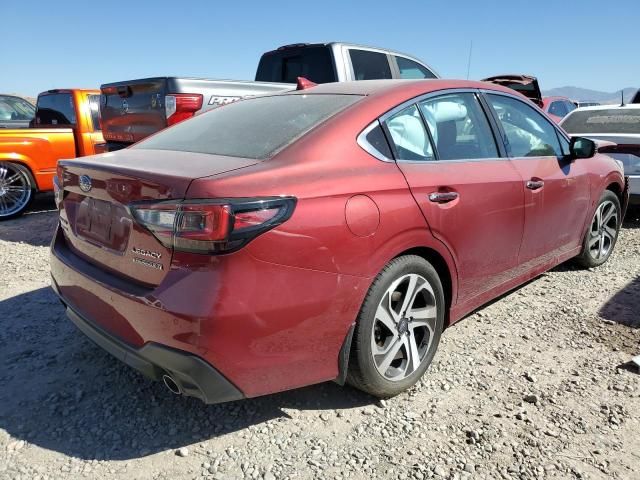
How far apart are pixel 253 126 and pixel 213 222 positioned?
0.95 m

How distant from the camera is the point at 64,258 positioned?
8.82 feet

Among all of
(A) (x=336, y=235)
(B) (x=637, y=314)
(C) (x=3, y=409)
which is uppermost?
(A) (x=336, y=235)

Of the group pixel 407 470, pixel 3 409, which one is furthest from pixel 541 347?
pixel 3 409

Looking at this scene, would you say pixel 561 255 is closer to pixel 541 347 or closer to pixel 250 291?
pixel 541 347

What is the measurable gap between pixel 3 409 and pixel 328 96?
2.37 m

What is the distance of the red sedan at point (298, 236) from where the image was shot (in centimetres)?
202

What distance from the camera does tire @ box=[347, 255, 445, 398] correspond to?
2426 mm

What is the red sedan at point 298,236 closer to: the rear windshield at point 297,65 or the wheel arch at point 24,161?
the rear windshield at point 297,65

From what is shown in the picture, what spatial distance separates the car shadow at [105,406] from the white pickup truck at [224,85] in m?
2.84

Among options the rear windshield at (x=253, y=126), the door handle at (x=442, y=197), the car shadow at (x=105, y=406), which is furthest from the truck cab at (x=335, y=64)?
the car shadow at (x=105, y=406)

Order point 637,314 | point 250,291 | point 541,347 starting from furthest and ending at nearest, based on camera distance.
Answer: point 637,314, point 541,347, point 250,291

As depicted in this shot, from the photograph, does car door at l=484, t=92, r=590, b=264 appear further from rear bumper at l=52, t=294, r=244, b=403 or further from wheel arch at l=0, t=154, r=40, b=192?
wheel arch at l=0, t=154, r=40, b=192

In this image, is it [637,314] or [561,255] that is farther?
[561,255]

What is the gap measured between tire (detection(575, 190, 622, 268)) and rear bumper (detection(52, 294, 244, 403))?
3627mm
